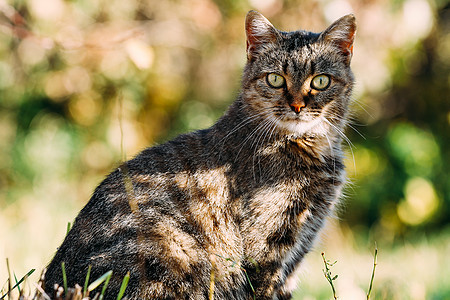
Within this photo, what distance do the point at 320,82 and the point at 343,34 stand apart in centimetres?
32

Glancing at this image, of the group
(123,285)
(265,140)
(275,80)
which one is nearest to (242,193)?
(265,140)

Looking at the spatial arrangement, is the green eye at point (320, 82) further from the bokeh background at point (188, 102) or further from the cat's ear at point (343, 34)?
the bokeh background at point (188, 102)

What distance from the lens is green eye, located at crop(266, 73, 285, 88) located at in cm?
285

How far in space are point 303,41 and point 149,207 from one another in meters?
1.28

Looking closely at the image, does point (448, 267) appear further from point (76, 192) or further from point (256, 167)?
point (76, 192)

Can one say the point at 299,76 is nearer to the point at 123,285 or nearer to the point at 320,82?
the point at 320,82

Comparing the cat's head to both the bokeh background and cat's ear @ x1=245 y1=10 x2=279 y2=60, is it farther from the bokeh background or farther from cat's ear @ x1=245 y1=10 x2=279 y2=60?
the bokeh background

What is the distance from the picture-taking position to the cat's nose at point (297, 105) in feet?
8.87

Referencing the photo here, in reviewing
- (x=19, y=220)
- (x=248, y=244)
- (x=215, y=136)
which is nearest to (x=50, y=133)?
(x=19, y=220)

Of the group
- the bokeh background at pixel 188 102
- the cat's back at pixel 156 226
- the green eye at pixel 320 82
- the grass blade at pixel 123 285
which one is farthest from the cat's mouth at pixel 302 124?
the bokeh background at pixel 188 102

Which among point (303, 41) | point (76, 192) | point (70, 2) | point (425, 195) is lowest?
point (425, 195)

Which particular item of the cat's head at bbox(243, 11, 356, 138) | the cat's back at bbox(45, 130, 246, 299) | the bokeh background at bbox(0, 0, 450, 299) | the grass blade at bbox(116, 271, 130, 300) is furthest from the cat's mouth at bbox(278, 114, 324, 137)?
A: the bokeh background at bbox(0, 0, 450, 299)

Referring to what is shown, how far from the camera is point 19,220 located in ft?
16.6

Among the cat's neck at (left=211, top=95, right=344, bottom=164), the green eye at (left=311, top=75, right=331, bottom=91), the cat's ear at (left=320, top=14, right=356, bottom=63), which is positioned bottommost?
the cat's neck at (left=211, top=95, right=344, bottom=164)
